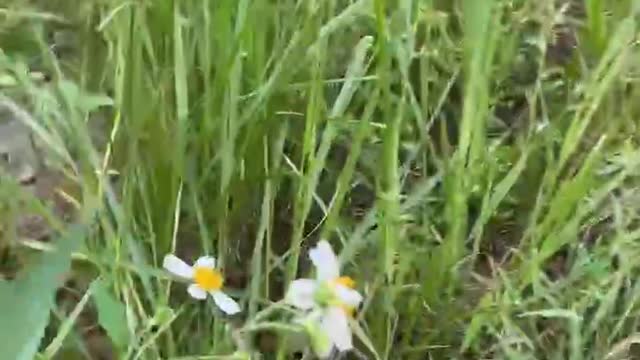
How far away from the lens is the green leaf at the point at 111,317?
0.91 metres

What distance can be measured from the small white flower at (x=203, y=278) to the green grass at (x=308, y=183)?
1 cm

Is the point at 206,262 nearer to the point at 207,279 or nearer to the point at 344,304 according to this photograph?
the point at 207,279

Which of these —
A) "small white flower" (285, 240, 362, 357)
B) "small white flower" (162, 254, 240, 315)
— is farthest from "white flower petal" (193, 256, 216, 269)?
"small white flower" (285, 240, 362, 357)

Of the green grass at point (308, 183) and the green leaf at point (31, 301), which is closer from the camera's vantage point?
the green leaf at point (31, 301)

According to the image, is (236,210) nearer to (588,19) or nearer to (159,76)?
(159,76)

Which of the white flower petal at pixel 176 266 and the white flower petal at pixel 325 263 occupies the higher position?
the white flower petal at pixel 325 263

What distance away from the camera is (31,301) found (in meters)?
0.84

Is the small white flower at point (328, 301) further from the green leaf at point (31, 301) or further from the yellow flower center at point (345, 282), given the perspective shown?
the green leaf at point (31, 301)

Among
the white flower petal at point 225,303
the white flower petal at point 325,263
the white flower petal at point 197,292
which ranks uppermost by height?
the white flower petal at point 325,263

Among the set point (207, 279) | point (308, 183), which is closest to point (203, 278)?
point (207, 279)

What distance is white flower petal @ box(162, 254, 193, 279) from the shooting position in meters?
0.95

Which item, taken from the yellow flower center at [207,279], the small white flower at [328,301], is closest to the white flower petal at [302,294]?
the small white flower at [328,301]

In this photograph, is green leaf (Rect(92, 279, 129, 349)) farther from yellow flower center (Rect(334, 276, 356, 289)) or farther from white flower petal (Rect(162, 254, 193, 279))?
yellow flower center (Rect(334, 276, 356, 289))

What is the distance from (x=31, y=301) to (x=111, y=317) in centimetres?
9
